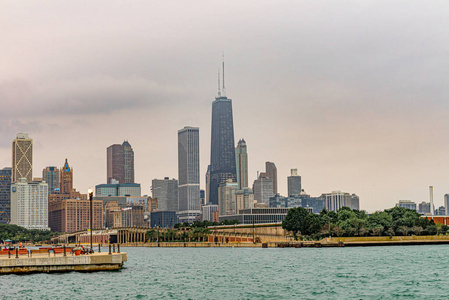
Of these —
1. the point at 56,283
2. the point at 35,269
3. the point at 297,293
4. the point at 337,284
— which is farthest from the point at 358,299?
the point at 35,269

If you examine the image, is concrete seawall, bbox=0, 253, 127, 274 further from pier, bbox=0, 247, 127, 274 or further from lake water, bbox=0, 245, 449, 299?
lake water, bbox=0, 245, 449, 299

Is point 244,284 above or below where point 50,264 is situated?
below

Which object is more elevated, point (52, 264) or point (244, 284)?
point (52, 264)

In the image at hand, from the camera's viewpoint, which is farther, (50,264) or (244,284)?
(50,264)

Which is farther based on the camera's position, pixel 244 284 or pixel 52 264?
pixel 52 264

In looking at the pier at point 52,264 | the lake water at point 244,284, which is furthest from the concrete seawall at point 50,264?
the lake water at point 244,284

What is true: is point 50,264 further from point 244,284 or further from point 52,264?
point 244,284

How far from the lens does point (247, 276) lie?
3711 inches

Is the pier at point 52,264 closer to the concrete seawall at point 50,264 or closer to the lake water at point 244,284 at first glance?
the concrete seawall at point 50,264

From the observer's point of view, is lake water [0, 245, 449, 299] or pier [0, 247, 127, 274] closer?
lake water [0, 245, 449, 299]

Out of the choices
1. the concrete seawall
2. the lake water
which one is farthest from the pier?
the lake water

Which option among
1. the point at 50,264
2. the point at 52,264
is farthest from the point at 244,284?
the point at 50,264

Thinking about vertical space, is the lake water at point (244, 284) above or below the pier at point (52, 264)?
below

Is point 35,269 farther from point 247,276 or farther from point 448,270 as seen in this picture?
point 448,270
